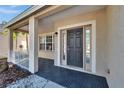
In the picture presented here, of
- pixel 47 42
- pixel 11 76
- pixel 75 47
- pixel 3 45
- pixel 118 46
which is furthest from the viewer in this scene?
pixel 3 45

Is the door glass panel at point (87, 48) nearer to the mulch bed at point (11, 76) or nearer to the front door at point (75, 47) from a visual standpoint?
the front door at point (75, 47)

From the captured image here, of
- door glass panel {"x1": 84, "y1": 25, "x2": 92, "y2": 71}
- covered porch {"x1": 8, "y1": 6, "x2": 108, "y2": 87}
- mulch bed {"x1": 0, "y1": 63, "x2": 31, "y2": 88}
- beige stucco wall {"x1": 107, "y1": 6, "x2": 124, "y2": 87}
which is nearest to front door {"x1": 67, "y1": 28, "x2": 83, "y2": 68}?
covered porch {"x1": 8, "y1": 6, "x2": 108, "y2": 87}

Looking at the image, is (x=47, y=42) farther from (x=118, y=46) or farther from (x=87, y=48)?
(x=118, y=46)

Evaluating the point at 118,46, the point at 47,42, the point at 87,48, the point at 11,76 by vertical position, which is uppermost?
the point at 47,42

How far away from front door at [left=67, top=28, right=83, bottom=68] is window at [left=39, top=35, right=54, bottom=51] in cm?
353

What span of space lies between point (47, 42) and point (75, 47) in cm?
462

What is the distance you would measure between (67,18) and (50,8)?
1874mm

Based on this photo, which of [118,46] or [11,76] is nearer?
[118,46]

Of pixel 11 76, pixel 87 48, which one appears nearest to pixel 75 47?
pixel 87 48

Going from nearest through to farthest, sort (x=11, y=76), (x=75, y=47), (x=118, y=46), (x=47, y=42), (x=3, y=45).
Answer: (x=118, y=46)
(x=11, y=76)
(x=75, y=47)
(x=47, y=42)
(x=3, y=45)

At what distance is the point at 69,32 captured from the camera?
6246 millimetres

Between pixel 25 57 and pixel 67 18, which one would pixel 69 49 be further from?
pixel 25 57

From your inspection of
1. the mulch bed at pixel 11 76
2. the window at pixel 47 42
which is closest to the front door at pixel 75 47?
the mulch bed at pixel 11 76

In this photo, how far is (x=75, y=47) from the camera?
19.6 feet
